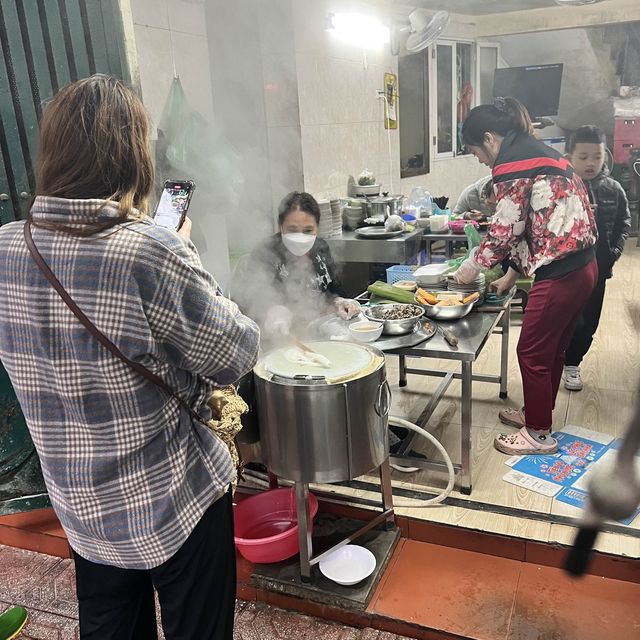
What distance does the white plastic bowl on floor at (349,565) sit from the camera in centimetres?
220

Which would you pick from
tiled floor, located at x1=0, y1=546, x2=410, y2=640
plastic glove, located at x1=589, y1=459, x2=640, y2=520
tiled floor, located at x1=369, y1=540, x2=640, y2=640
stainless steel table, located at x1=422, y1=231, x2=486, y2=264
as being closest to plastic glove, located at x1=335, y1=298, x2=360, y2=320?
tiled floor, located at x1=369, y1=540, x2=640, y2=640

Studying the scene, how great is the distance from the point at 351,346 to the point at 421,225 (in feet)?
9.12

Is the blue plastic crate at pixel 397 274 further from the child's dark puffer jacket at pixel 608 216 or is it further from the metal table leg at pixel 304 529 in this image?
the metal table leg at pixel 304 529

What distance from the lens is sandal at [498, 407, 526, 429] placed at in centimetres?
324

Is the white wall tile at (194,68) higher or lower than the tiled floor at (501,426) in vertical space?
higher

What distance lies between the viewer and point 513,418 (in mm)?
3262

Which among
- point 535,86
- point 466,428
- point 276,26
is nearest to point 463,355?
point 466,428

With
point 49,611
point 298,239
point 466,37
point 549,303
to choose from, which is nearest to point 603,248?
point 549,303

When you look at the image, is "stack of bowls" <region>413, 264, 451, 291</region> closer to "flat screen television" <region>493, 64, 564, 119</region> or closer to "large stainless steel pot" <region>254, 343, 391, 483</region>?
"large stainless steel pot" <region>254, 343, 391, 483</region>

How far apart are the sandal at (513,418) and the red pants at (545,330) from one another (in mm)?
272

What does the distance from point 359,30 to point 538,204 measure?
307 centimetres

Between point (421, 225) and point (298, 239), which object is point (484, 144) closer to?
point (298, 239)

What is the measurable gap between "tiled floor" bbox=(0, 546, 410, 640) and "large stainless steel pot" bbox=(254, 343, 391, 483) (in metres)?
0.56

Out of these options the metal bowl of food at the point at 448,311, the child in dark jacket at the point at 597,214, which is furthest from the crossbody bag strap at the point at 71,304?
the child in dark jacket at the point at 597,214
